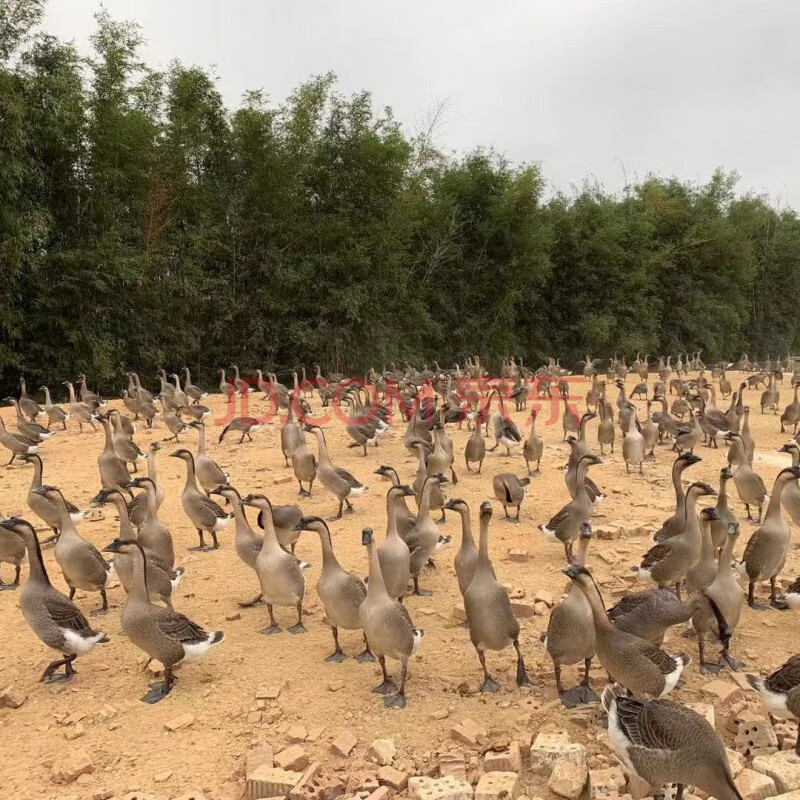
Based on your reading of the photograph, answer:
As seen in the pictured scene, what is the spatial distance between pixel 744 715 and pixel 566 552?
3.47m

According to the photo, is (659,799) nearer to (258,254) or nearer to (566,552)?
(566,552)

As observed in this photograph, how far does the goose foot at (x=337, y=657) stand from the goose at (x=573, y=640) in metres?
1.80

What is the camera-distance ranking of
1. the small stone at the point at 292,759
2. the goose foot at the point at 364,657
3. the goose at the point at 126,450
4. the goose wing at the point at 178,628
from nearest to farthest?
the small stone at the point at 292,759, the goose wing at the point at 178,628, the goose foot at the point at 364,657, the goose at the point at 126,450

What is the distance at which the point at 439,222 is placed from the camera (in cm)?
2897

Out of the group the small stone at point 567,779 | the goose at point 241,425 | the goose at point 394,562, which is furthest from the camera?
the goose at point 241,425

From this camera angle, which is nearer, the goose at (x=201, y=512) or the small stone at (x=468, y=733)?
the small stone at (x=468, y=733)

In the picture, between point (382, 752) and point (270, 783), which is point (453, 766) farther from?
point (270, 783)

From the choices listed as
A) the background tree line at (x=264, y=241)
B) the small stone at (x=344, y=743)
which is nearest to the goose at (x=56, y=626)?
the small stone at (x=344, y=743)

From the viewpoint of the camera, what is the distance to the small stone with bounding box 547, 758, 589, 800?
4043 mm

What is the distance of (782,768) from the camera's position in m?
4.07

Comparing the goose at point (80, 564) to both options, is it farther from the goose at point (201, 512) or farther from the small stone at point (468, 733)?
the small stone at point (468, 733)

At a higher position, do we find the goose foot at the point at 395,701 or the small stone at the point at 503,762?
the small stone at the point at 503,762

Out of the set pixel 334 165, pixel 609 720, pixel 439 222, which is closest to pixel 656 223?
pixel 439 222

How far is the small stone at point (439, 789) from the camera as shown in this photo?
12.9ft
